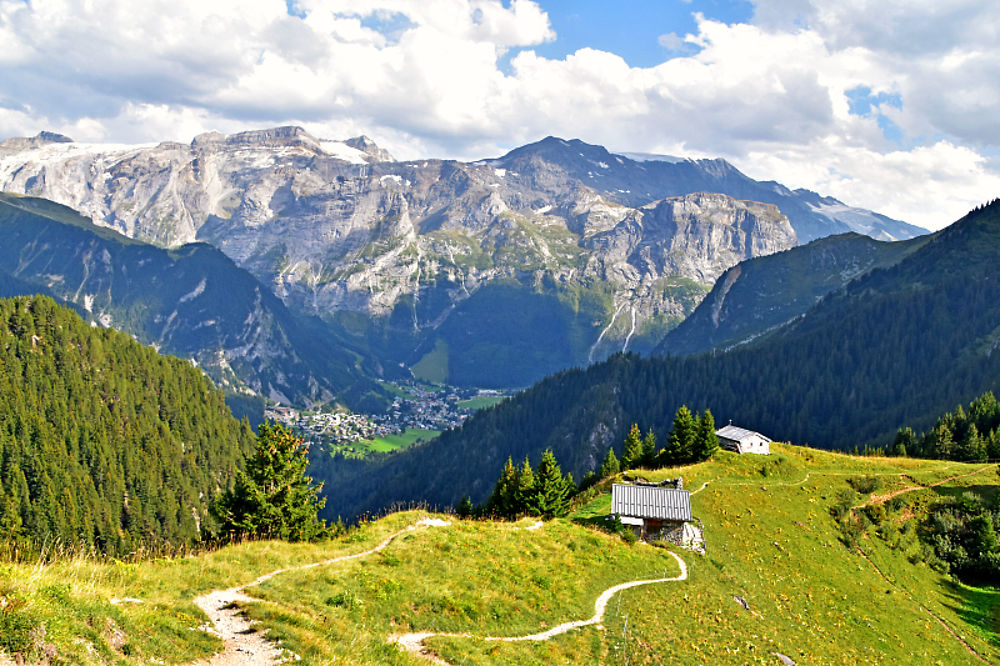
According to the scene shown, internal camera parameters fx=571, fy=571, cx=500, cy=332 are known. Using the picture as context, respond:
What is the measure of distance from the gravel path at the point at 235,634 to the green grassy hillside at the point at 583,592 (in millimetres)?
529

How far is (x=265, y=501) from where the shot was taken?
46938 mm

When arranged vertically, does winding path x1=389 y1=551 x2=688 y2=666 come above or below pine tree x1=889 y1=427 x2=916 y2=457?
above

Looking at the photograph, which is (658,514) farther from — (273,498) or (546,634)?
(273,498)

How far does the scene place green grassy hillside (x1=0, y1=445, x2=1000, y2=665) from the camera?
19.5 m

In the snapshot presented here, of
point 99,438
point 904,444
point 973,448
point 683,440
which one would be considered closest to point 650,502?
point 683,440

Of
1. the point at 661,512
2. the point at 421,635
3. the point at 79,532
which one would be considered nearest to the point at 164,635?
the point at 421,635

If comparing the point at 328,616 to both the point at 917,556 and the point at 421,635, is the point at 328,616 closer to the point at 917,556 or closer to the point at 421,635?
the point at 421,635

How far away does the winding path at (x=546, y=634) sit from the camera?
25.2 m

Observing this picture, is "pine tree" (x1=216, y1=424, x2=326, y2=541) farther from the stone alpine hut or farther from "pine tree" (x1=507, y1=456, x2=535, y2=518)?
the stone alpine hut

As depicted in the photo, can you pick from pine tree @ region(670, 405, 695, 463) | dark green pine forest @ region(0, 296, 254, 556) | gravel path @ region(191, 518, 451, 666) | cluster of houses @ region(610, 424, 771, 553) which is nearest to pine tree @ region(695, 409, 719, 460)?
pine tree @ region(670, 405, 695, 463)

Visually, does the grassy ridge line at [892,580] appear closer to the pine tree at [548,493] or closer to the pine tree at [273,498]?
the pine tree at [548,493]

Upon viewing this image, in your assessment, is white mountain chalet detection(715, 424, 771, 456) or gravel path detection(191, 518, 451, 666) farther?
white mountain chalet detection(715, 424, 771, 456)

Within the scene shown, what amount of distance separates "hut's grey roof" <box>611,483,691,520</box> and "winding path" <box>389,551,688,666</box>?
6263 millimetres

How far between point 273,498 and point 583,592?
27.0m
